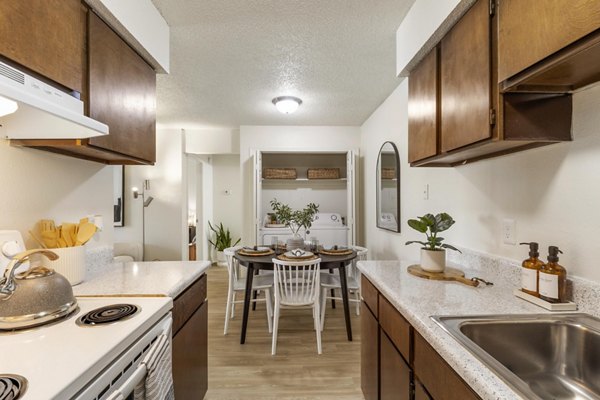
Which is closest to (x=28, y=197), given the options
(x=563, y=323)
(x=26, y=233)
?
(x=26, y=233)

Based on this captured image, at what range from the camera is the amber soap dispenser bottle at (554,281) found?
106 centimetres

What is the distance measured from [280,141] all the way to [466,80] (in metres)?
3.34

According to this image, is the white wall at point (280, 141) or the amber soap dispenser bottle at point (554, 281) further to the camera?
the white wall at point (280, 141)

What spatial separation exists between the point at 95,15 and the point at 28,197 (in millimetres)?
879

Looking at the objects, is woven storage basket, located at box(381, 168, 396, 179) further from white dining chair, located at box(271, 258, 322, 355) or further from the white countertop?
the white countertop

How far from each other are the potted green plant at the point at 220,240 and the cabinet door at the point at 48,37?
465cm

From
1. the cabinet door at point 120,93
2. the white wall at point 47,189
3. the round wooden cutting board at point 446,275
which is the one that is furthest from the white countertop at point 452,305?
the white wall at point 47,189

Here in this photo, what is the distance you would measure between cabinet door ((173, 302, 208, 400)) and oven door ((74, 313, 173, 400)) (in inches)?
14.9

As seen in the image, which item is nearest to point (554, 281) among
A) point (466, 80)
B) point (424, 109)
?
point (466, 80)

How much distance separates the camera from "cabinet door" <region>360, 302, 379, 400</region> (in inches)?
61.8

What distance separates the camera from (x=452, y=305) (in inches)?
44.1

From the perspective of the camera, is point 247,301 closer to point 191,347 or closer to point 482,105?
point 191,347

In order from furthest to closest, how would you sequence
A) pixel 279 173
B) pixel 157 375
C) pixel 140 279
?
pixel 279 173, pixel 140 279, pixel 157 375

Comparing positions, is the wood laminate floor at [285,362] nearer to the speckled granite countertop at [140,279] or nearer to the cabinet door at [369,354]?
the cabinet door at [369,354]
